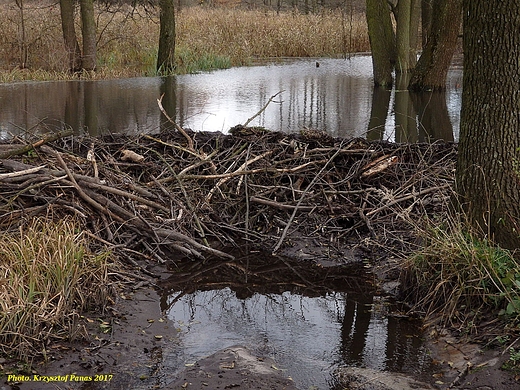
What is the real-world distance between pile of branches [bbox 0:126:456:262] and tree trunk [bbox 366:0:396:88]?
11.3 m

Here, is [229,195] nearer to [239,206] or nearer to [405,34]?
[239,206]

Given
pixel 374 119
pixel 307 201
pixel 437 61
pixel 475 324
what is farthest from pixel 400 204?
pixel 437 61

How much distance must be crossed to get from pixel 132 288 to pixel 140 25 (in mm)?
22225

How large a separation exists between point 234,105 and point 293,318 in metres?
10.2

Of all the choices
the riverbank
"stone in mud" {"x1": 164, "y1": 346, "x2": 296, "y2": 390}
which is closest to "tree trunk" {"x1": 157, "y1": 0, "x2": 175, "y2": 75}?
the riverbank

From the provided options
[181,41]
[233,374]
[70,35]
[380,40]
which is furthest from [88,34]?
[233,374]

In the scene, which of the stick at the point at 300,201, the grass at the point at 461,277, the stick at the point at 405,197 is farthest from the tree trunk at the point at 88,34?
the grass at the point at 461,277

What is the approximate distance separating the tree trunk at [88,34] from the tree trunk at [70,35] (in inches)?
9.1

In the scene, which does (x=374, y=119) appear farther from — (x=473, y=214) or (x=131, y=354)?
(x=131, y=354)

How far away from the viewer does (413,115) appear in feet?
47.0

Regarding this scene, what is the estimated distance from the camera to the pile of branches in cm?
612

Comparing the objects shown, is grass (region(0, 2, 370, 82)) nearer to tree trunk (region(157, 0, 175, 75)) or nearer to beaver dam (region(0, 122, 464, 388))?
tree trunk (region(157, 0, 175, 75))

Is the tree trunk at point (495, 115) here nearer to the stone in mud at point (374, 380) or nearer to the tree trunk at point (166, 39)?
the stone in mud at point (374, 380)

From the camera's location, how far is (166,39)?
2050 centimetres
